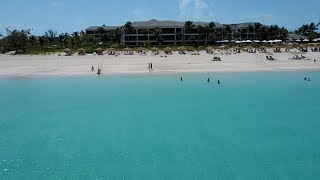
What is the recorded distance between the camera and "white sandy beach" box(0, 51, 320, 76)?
4564 centimetres

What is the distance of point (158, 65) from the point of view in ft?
160

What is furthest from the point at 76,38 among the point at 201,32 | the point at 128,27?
the point at 201,32

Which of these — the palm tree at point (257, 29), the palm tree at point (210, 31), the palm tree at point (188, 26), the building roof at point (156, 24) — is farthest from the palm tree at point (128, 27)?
the palm tree at point (257, 29)

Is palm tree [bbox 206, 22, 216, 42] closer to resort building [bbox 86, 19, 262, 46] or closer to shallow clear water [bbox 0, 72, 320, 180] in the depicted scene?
resort building [bbox 86, 19, 262, 46]

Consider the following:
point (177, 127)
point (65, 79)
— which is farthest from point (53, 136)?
point (65, 79)

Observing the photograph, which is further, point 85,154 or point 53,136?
point 53,136

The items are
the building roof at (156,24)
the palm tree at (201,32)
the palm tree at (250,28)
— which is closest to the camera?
the palm tree at (201,32)

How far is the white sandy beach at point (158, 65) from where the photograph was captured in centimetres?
4564

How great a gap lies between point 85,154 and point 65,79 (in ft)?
84.3

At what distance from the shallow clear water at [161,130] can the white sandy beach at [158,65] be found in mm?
8641

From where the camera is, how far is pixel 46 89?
115 feet

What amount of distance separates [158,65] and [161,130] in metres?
28.8

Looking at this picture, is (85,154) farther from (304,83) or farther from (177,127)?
(304,83)

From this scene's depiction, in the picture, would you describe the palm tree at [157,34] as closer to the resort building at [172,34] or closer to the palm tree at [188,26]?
the resort building at [172,34]
